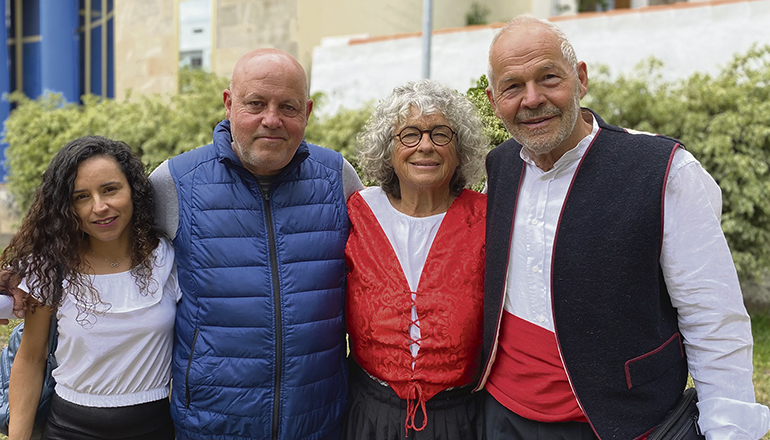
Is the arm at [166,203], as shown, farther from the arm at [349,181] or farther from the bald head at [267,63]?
the arm at [349,181]

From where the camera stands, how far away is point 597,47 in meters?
6.80

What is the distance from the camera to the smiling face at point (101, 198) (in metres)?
2.11

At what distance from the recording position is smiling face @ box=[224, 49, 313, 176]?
224 cm

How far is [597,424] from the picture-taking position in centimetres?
188

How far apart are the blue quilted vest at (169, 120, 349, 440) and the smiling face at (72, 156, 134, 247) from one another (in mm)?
204

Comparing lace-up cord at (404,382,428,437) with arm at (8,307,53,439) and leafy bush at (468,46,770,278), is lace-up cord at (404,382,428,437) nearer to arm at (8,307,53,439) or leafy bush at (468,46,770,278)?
arm at (8,307,53,439)

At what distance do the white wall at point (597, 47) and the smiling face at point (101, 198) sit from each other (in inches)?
156

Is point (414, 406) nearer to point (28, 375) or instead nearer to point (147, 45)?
point (28, 375)

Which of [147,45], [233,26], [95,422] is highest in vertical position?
[233,26]

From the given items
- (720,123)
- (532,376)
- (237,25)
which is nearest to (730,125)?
(720,123)

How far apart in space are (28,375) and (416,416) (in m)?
1.38

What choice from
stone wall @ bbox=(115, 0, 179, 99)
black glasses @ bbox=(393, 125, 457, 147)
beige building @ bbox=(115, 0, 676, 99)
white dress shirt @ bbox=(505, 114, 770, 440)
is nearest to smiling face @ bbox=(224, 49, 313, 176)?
black glasses @ bbox=(393, 125, 457, 147)

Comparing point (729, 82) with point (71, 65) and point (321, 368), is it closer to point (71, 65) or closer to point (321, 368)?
point (321, 368)

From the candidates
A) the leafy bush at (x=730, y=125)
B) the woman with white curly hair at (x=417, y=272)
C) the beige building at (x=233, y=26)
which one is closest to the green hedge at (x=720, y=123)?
the leafy bush at (x=730, y=125)
